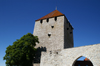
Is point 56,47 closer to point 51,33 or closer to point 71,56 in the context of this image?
point 51,33

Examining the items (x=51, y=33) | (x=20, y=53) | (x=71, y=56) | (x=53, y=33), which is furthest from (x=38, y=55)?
(x=71, y=56)

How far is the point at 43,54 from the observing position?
1611 cm

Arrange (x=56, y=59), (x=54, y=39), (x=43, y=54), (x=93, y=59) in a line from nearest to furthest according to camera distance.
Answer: (x=93, y=59) → (x=56, y=59) → (x=43, y=54) → (x=54, y=39)

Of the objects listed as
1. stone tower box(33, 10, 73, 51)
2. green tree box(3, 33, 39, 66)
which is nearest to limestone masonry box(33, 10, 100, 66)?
stone tower box(33, 10, 73, 51)

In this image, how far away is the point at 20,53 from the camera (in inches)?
592

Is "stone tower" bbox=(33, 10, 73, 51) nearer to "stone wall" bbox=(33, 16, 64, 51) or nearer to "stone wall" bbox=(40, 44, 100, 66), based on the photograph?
"stone wall" bbox=(33, 16, 64, 51)

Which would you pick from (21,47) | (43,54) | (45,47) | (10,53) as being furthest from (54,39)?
(10,53)

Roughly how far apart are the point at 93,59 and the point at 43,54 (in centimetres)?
762

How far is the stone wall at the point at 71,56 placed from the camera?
12.1 metres

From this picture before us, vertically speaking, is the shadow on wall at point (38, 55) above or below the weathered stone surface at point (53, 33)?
below

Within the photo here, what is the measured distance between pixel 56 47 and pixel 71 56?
395 cm

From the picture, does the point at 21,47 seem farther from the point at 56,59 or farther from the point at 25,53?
the point at 56,59

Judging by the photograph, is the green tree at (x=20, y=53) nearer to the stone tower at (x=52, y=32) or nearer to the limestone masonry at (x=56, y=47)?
the limestone masonry at (x=56, y=47)

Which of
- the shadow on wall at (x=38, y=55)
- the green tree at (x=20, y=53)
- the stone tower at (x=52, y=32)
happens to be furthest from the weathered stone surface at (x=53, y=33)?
the green tree at (x=20, y=53)
